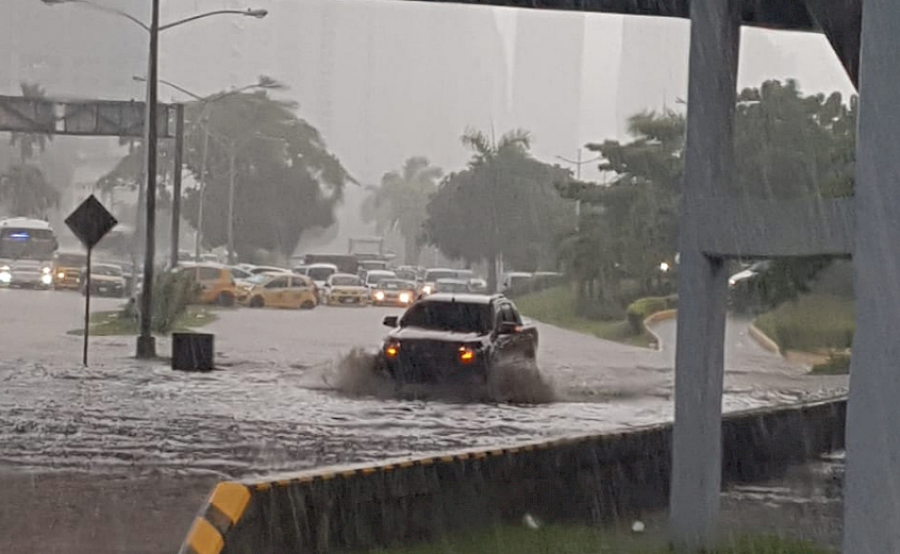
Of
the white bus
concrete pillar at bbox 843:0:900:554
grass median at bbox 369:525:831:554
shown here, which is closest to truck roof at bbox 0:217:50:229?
the white bus

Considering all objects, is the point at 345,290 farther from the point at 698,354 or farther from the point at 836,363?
the point at 698,354

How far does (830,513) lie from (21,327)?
1873cm

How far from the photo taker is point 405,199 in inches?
910

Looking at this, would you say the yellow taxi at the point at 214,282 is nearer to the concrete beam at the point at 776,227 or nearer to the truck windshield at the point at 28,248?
the truck windshield at the point at 28,248

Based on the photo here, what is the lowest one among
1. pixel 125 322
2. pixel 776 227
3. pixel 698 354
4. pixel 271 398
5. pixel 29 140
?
pixel 271 398

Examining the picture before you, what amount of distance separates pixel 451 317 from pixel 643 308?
313cm

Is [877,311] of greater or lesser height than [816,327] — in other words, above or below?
above

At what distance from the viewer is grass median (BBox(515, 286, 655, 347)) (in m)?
21.3

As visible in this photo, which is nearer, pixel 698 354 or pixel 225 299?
pixel 698 354

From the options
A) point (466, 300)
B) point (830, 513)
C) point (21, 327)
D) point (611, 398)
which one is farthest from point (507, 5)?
point (21, 327)

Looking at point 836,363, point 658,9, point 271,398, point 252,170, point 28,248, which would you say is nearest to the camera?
point 658,9

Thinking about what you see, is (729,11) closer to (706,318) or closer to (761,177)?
(706,318)

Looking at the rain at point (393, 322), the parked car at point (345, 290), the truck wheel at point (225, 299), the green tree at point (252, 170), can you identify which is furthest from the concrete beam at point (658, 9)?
the truck wheel at point (225, 299)

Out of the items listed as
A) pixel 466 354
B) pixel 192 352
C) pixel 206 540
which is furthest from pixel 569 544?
pixel 192 352
